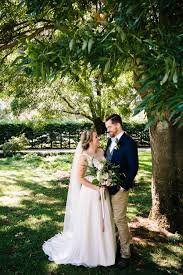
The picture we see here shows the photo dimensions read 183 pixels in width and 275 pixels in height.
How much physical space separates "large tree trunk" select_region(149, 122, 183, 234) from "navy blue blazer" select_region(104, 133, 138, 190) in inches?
62.1

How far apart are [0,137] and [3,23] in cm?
1626

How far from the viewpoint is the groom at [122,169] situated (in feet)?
19.4

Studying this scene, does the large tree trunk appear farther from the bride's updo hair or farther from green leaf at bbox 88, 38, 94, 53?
green leaf at bbox 88, 38, 94, 53

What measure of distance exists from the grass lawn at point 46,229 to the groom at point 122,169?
0.36m

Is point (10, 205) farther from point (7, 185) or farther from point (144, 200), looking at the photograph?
point (144, 200)

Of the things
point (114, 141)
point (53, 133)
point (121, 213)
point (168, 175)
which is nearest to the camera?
point (121, 213)

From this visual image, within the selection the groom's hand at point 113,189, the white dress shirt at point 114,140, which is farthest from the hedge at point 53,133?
the groom's hand at point 113,189

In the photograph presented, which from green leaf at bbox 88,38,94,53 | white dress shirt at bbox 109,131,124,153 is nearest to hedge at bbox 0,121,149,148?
white dress shirt at bbox 109,131,124,153

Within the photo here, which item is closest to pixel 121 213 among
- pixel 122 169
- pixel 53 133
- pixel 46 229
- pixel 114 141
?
pixel 122 169

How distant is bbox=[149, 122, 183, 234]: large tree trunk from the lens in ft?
24.3

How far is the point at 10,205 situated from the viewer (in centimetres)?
1002

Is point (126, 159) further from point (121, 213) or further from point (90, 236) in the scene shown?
point (90, 236)

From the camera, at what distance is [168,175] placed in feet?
24.8

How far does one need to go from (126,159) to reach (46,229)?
2772 millimetres
